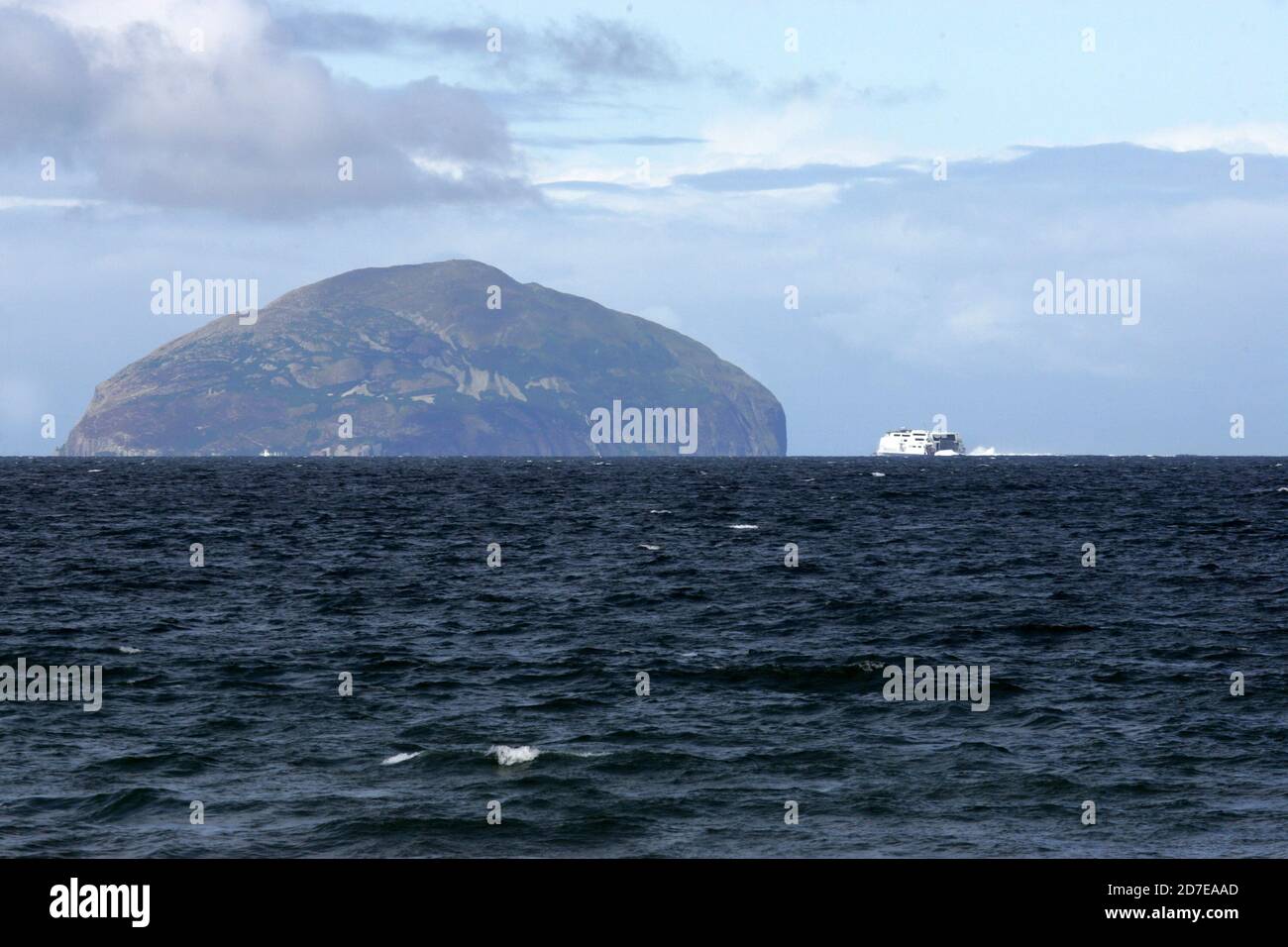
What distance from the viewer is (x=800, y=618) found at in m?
44.2

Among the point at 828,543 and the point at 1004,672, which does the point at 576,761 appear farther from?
the point at 828,543

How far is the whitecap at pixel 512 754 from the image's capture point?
24906 mm

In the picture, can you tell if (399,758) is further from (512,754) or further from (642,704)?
(642,704)

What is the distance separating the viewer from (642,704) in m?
30.2

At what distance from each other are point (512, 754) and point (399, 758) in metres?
2.08

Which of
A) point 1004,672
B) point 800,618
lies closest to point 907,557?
point 800,618

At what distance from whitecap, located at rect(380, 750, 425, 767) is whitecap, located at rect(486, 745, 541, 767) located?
1349 mm

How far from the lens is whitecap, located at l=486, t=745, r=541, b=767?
24.9 m
